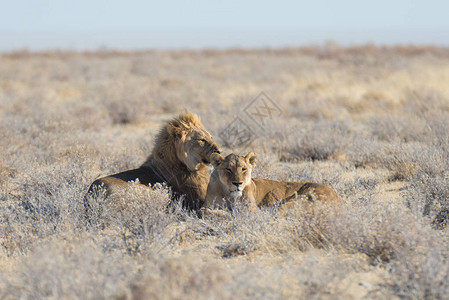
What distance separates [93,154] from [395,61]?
→ 22.6m

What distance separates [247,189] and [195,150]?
98 cm

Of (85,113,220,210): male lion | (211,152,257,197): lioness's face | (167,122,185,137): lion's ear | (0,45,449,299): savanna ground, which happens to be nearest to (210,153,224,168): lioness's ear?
(211,152,257,197): lioness's face

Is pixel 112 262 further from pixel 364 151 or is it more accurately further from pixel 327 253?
pixel 364 151

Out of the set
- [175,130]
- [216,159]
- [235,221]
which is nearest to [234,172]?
[216,159]

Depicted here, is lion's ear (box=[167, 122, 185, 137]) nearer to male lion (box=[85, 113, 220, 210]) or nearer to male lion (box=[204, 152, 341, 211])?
male lion (box=[85, 113, 220, 210])

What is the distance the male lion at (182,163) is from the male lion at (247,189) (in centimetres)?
49

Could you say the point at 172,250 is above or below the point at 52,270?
below

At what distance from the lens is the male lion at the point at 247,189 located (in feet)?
19.1

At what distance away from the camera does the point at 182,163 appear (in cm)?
689

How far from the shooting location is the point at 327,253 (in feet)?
16.3

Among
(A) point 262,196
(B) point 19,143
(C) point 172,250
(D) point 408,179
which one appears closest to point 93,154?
(B) point 19,143

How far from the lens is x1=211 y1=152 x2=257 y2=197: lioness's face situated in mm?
5762

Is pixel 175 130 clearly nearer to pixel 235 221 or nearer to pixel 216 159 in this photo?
pixel 216 159

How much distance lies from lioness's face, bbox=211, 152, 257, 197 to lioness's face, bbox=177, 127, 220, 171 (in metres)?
0.64
